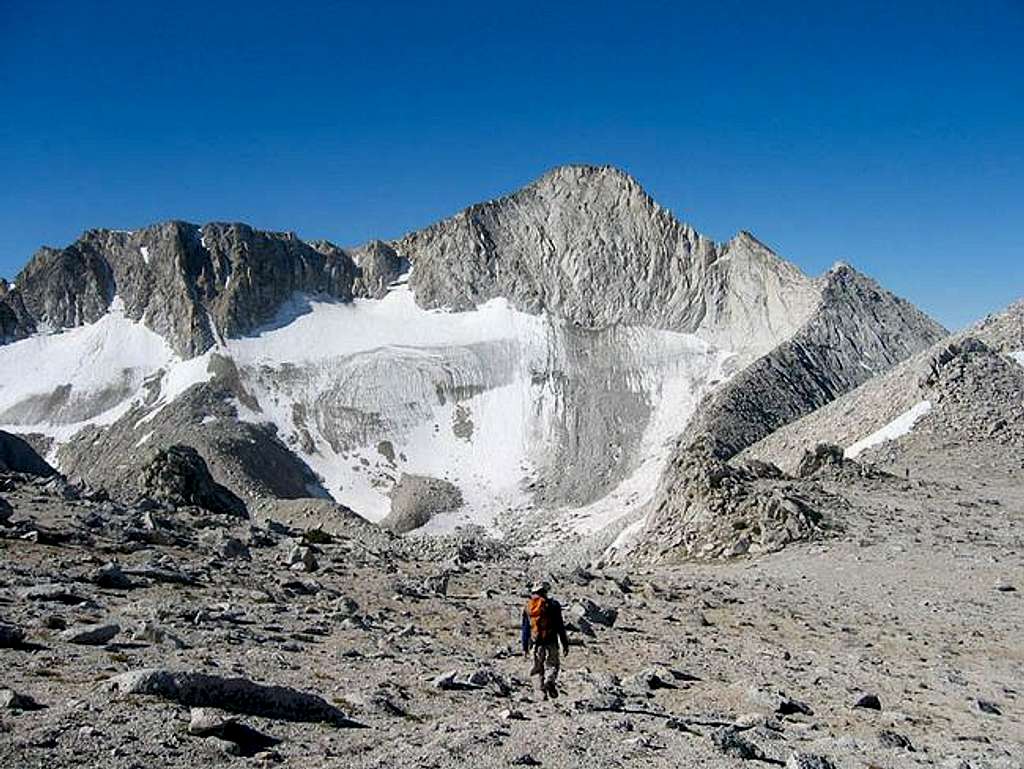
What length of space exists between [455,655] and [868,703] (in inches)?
295

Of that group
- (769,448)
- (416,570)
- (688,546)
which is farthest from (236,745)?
(769,448)

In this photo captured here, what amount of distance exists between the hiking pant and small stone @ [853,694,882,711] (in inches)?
207

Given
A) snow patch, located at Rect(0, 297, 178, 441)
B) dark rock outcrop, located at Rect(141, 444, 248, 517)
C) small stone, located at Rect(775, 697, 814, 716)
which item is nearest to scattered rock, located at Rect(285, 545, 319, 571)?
small stone, located at Rect(775, 697, 814, 716)

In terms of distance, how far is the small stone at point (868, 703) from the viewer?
591 inches

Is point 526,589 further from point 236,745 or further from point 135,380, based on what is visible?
point 135,380

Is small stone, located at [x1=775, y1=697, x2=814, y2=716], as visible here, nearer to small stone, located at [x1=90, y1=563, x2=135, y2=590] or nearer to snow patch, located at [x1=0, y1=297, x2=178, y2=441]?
small stone, located at [x1=90, y1=563, x2=135, y2=590]

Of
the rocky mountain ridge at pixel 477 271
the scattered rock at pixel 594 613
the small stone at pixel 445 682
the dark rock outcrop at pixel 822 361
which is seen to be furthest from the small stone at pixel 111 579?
the rocky mountain ridge at pixel 477 271

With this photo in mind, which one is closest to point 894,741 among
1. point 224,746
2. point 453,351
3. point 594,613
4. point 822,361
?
point 224,746

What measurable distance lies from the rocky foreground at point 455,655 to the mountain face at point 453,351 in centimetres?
6876

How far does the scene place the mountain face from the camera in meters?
118

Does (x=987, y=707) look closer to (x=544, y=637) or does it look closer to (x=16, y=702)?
(x=544, y=637)

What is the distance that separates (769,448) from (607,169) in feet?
368

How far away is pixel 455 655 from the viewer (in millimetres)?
16844

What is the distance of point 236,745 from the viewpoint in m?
9.59
